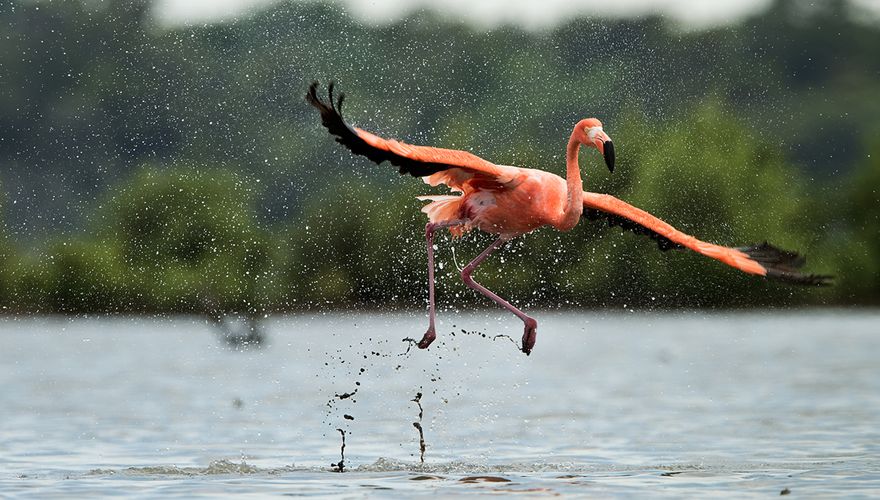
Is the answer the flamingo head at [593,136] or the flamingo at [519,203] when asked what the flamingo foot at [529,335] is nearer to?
the flamingo at [519,203]

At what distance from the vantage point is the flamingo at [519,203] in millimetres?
12898

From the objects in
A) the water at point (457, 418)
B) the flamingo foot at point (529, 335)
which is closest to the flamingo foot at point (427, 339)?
the flamingo foot at point (529, 335)

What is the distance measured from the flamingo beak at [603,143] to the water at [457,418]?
2.90 metres

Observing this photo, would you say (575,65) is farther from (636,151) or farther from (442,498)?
(442,498)

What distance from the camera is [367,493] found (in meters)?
14.0

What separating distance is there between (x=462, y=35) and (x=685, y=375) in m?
45.7

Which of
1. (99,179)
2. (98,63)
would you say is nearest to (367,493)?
(99,179)

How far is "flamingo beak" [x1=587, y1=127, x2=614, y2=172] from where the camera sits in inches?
486

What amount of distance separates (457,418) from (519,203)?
30.4 ft

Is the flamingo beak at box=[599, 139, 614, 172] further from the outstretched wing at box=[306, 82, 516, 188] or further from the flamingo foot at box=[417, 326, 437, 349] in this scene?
the flamingo foot at box=[417, 326, 437, 349]

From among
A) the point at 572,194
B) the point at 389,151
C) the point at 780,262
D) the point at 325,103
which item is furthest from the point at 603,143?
the point at 325,103

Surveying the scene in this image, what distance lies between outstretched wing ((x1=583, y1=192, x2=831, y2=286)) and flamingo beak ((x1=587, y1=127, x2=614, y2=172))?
110 cm

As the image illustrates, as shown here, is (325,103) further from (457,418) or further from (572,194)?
(457,418)

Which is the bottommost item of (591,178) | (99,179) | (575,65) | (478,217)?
(478,217)
